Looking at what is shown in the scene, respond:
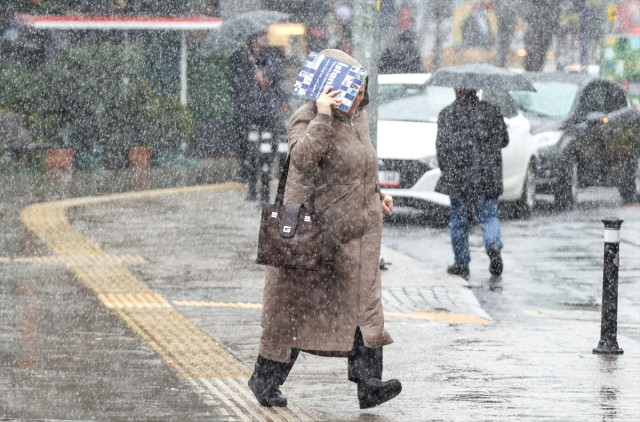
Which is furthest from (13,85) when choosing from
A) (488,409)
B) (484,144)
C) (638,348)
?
(488,409)

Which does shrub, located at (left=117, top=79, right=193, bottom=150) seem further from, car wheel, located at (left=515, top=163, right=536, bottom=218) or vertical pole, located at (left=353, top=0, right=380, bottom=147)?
vertical pole, located at (left=353, top=0, right=380, bottom=147)

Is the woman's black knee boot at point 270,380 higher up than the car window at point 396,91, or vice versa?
the car window at point 396,91

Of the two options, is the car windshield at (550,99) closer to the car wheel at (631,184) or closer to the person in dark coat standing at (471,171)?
the car wheel at (631,184)

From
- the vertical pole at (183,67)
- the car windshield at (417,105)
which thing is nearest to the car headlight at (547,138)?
the car windshield at (417,105)

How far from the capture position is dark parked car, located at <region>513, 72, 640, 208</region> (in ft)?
60.0

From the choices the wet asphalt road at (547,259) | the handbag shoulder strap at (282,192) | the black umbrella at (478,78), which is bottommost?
the wet asphalt road at (547,259)

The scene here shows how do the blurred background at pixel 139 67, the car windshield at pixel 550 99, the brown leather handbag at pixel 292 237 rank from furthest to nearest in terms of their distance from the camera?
1. the blurred background at pixel 139 67
2. the car windshield at pixel 550 99
3. the brown leather handbag at pixel 292 237

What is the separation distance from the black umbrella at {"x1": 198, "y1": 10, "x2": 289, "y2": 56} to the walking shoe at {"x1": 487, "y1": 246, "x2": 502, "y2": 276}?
6642 millimetres

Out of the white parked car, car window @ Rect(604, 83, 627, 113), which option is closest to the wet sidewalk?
the white parked car

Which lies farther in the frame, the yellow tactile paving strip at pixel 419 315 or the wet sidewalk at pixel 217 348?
the yellow tactile paving strip at pixel 419 315

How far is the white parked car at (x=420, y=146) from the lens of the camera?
51.3 ft

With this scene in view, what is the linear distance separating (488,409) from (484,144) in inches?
223

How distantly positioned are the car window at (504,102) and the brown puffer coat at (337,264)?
1076cm

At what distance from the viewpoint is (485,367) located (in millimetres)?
7859
